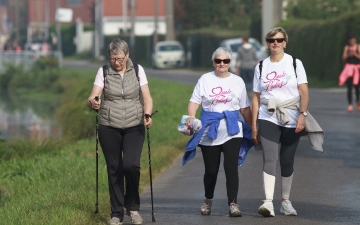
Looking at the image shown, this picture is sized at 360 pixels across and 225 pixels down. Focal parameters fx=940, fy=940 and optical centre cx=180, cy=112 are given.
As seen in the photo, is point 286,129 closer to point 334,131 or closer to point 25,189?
point 25,189

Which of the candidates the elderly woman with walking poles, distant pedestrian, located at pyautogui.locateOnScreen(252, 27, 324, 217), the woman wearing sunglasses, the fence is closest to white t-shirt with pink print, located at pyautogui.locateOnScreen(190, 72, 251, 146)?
the woman wearing sunglasses

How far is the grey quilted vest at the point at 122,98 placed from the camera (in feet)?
26.6

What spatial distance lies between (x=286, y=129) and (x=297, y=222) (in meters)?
0.85

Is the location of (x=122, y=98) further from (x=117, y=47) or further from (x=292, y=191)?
(x=292, y=191)

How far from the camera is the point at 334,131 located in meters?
16.2

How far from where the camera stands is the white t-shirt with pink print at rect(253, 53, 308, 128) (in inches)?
328

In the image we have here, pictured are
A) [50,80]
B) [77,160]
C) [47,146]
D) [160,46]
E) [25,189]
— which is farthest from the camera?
[160,46]

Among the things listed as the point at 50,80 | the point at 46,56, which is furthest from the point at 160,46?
the point at 50,80

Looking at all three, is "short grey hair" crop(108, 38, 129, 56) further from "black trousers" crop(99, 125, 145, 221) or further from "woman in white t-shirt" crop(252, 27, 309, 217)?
"woman in white t-shirt" crop(252, 27, 309, 217)

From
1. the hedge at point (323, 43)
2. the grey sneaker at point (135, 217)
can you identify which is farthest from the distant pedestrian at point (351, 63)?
the grey sneaker at point (135, 217)

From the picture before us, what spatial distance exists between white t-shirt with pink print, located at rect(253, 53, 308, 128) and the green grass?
1.84m

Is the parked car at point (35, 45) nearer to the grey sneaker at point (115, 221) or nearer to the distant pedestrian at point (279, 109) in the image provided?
the distant pedestrian at point (279, 109)

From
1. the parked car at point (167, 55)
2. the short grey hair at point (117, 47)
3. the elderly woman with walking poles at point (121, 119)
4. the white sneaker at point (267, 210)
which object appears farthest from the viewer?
the parked car at point (167, 55)

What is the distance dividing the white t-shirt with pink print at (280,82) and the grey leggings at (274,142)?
6 centimetres
